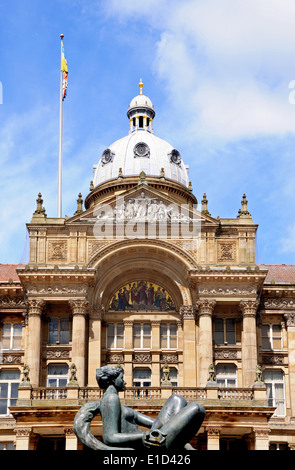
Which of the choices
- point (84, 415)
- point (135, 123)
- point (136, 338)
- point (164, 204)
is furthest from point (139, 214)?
point (84, 415)

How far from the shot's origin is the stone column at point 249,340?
4803 cm

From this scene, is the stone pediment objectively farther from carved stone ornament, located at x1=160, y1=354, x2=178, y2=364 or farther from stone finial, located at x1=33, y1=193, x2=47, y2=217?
carved stone ornament, located at x1=160, y1=354, x2=178, y2=364

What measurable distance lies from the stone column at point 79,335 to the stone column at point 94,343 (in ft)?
2.67

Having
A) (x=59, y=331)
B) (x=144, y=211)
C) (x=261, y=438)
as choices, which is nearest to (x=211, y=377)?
(x=261, y=438)

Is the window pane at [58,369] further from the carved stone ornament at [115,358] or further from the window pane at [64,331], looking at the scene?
the carved stone ornament at [115,358]

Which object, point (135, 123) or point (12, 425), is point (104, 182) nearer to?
point (135, 123)

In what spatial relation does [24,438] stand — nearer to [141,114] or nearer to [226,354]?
[226,354]

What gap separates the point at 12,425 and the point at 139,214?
1426 cm

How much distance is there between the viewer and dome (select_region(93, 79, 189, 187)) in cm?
6419

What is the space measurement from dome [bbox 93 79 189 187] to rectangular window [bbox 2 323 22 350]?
15813 millimetres

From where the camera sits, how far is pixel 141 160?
6456 cm

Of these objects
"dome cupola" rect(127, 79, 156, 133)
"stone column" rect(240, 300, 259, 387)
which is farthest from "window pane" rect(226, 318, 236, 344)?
"dome cupola" rect(127, 79, 156, 133)

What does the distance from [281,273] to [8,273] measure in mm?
18828

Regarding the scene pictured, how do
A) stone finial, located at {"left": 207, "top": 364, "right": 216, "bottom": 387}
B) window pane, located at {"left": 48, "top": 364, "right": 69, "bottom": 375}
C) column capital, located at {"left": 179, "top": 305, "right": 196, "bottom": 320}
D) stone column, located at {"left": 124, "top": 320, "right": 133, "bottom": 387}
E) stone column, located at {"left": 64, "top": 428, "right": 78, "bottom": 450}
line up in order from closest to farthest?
stone column, located at {"left": 64, "top": 428, "right": 78, "bottom": 450} < stone finial, located at {"left": 207, "top": 364, "right": 216, "bottom": 387} < stone column, located at {"left": 124, "top": 320, "right": 133, "bottom": 387} < window pane, located at {"left": 48, "top": 364, "right": 69, "bottom": 375} < column capital, located at {"left": 179, "top": 305, "right": 196, "bottom": 320}
